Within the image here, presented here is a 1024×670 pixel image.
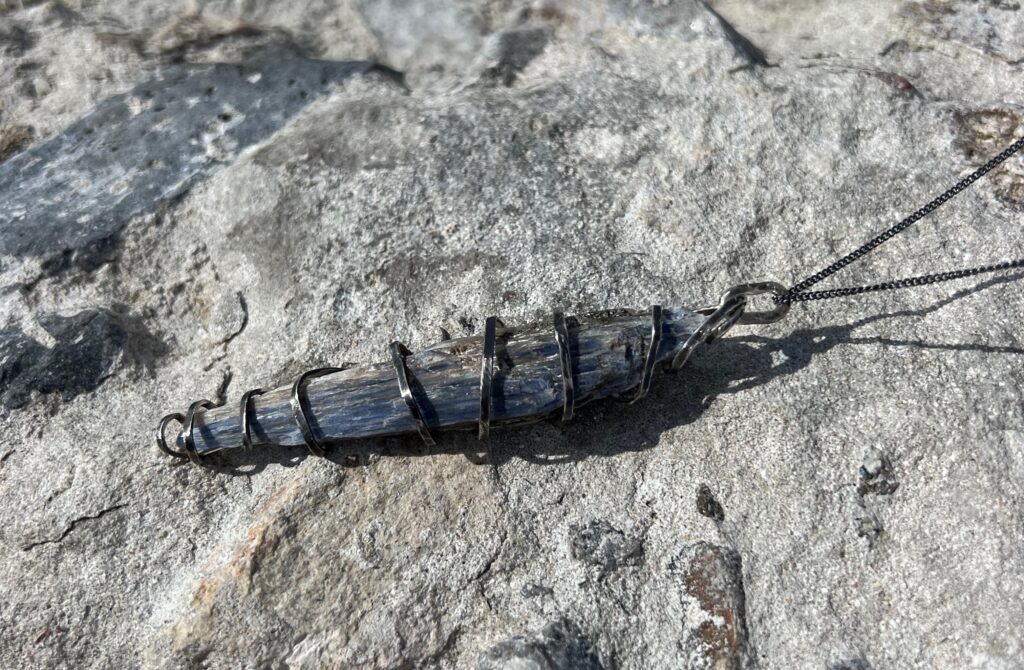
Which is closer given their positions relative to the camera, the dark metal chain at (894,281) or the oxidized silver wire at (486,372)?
the oxidized silver wire at (486,372)

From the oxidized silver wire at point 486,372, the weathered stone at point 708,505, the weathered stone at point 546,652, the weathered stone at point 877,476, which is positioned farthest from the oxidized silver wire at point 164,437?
the weathered stone at point 877,476

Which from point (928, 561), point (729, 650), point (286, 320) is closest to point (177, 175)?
point (286, 320)

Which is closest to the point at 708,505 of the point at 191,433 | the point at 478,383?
the point at 478,383

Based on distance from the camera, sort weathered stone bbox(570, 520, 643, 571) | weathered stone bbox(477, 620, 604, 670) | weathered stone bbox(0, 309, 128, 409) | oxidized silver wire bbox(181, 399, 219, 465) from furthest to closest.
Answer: weathered stone bbox(0, 309, 128, 409) < oxidized silver wire bbox(181, 399, 219, 465) < weathered stone bbox(570, 520, 643, 571) < weathered stone bbox(477, 620, 604, 670)

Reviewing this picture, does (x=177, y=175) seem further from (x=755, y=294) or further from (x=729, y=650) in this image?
(x=729, y=650)

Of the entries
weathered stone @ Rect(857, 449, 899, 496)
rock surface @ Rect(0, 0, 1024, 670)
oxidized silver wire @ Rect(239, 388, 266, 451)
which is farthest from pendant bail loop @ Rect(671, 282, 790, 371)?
oxidized silver wire @ Rect(239, 388, 266, 451)

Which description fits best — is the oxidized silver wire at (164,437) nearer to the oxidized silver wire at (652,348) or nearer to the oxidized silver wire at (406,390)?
the oxidized silver wire at (406,390)

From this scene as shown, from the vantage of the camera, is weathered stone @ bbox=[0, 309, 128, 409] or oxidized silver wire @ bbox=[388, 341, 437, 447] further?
weathered stone @ bbox=[0, 309, 128, 409]

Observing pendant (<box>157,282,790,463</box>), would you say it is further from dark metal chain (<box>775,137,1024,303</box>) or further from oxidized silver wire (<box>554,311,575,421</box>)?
dark metal chain (<box>775,137,1024,303</box>)
